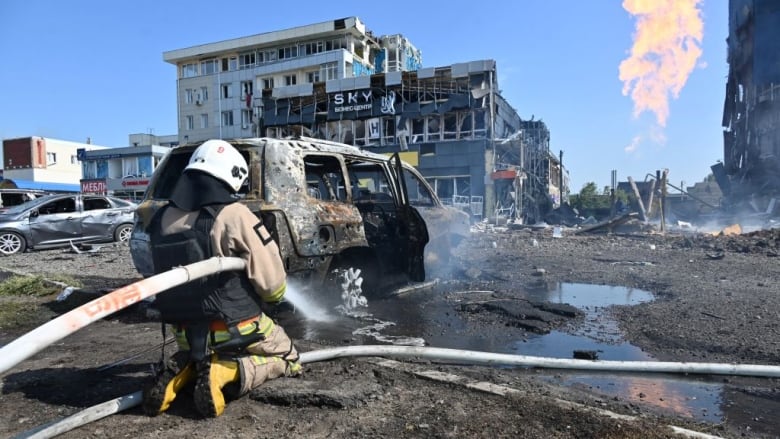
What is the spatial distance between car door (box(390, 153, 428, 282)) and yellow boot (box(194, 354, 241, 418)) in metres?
3.32

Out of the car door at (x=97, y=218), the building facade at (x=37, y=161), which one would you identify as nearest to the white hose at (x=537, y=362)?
the car door at (x=97, y=218)

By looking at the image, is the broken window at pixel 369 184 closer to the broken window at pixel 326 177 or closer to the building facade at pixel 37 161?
the broken window at pixel 326 177

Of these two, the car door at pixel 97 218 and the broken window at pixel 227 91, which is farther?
the broken window at pixel 227 91

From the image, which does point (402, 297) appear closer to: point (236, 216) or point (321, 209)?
point (321, 209)

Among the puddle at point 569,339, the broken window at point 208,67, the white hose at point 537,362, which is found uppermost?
the broken window at point 208,67

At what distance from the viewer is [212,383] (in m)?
2.51

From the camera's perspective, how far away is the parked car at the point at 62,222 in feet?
39.0

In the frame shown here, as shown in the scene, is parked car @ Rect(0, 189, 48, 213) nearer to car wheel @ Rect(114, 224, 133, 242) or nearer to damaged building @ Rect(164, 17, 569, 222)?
car wheel @ Rect(114, 224, 133, 242)

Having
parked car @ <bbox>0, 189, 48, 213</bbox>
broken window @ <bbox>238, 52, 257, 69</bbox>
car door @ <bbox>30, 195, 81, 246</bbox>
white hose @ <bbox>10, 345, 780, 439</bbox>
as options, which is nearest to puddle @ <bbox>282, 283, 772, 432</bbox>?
white hose @ <bbox>10, 345, 780, 439</bbox>

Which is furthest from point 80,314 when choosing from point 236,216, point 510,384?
point 510,384

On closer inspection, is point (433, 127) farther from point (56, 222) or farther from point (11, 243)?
point (11, 243)

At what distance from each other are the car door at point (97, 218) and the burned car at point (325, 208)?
1003cm

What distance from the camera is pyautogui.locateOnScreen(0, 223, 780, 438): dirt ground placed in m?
2.40

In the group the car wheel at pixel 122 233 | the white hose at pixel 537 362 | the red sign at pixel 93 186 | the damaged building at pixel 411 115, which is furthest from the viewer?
the red sign at pixel 93 186
